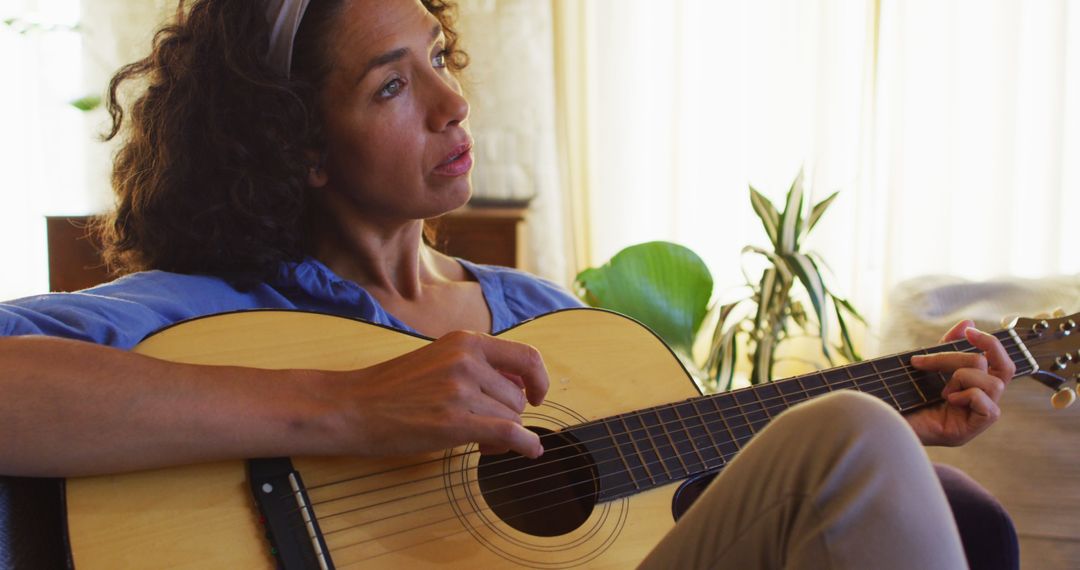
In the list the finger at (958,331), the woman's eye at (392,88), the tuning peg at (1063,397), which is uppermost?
the woman's eye at (392,88)

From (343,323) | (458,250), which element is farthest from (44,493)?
(458,250)

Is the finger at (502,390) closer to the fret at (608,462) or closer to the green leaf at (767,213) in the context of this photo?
the fret at (608,462)

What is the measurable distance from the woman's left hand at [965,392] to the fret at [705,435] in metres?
0.30

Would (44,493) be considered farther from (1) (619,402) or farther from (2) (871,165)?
(2) (871,165)

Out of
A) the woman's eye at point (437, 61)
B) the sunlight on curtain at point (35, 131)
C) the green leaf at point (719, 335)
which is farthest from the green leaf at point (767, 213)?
the sunlight on curtain at point (35, 131)

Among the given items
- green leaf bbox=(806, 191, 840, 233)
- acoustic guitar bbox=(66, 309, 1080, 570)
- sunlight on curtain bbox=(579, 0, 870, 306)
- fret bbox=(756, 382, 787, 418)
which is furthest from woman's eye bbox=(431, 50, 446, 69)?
sunlight on curtain bbox=(579, 0, 870, 306)

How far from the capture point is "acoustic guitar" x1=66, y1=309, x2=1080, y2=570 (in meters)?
0.76

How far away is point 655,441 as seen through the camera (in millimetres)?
990

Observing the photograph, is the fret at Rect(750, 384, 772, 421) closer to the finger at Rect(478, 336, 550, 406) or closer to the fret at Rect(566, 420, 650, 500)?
the fret at Rect(566, 420, 650, 500)

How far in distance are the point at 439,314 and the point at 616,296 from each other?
860mm

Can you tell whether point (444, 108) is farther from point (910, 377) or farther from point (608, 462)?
point (910, 377)

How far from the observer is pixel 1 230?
10.1 feet

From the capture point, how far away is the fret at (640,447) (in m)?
0.96

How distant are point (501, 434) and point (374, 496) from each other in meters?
0.13
